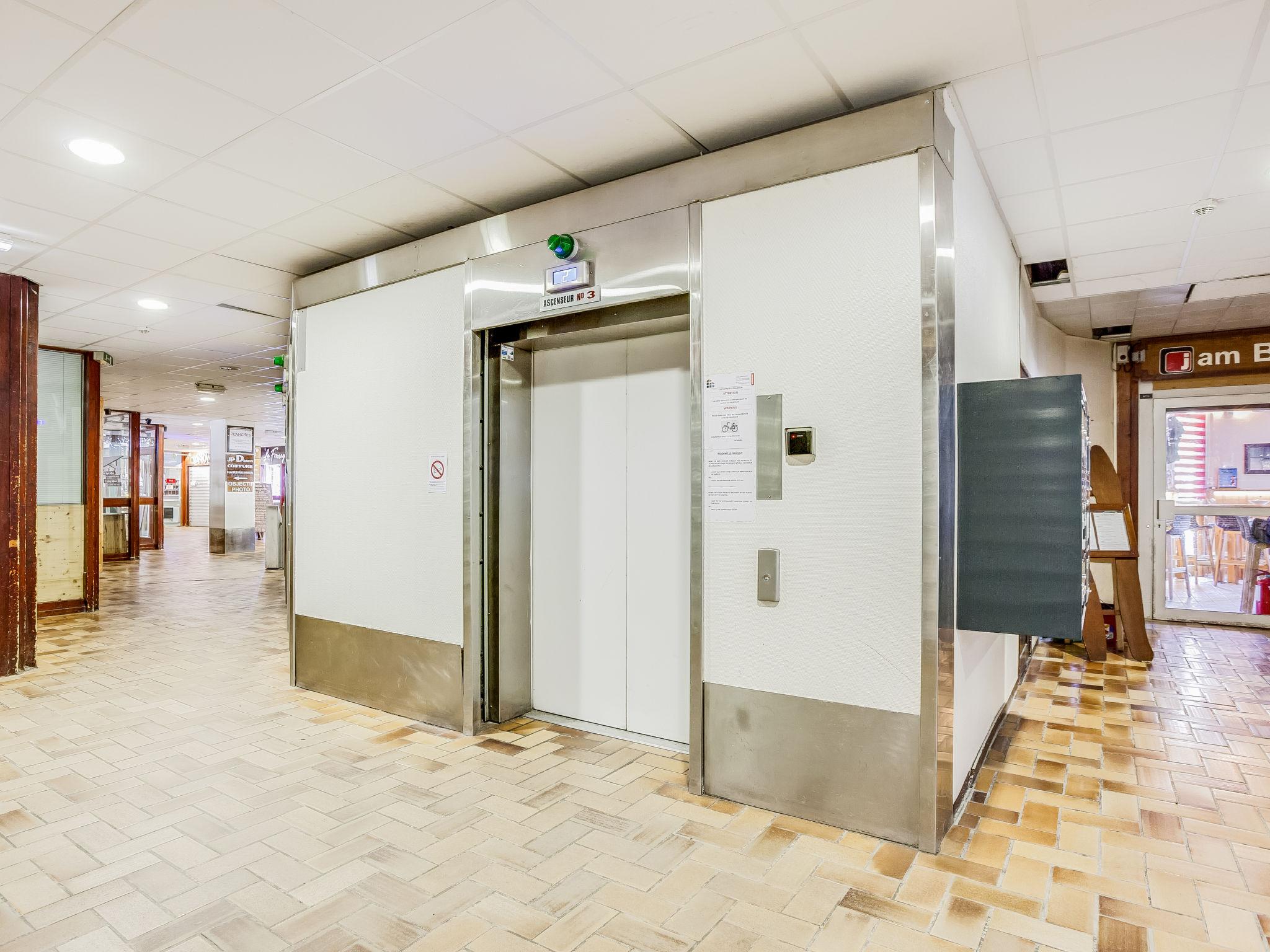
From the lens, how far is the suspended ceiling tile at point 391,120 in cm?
265

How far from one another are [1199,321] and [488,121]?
6661 mm

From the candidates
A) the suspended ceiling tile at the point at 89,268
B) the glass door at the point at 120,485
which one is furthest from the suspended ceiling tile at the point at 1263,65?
the glass door at the point at 120,485

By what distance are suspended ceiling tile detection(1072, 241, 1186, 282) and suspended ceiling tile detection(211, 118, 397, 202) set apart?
4.31 meters

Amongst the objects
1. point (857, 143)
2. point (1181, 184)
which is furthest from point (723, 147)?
point (1181, 184)

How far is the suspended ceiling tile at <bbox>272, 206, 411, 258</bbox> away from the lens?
387 centimetres

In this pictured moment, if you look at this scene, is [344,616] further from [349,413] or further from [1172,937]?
[1172,937]

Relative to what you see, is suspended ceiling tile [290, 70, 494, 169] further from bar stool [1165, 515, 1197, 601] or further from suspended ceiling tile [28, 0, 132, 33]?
bar stool [1165, 515, 1197, 601]

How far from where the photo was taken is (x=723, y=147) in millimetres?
3092

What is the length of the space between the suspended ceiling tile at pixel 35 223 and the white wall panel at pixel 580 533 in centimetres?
278

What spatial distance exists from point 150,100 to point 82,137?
22.4 inches

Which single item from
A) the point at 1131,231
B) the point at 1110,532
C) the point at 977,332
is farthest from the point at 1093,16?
the point at 1110,532

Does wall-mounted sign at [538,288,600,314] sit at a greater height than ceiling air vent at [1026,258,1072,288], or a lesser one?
lesser

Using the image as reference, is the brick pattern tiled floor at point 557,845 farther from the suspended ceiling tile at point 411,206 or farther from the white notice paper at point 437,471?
the suspended ceiling tile at point 411,206

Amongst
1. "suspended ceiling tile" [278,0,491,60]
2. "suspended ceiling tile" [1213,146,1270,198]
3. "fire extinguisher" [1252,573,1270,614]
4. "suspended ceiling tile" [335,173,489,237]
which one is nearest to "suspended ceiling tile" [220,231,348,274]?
"suspended ceiling tile" [335,173,489,237]
